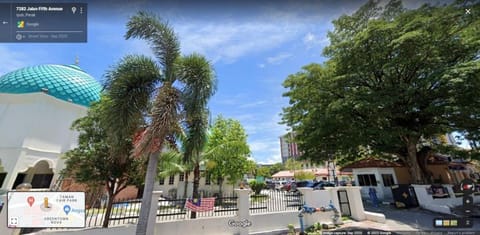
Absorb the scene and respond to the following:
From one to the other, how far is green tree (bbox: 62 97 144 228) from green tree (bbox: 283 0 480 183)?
32.3ft

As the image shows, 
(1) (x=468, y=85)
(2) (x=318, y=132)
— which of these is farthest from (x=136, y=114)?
(1) (x=468, y=85)

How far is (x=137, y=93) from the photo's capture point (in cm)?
588

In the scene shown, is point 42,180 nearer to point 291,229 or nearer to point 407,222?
point 291,229

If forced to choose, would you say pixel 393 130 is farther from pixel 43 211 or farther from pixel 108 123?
pixel 43 211

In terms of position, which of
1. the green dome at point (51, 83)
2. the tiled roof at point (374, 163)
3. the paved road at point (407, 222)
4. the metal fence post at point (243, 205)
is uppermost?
the green dome at point (51, 83)

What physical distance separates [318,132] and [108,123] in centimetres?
1087

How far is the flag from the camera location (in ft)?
23.8

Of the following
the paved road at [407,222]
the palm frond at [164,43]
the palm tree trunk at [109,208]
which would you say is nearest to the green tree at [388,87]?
the paved road at [407,222]

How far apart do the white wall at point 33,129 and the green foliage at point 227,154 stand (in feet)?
39.1

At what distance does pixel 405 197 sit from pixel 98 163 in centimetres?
1472

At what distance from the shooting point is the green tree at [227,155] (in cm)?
1561

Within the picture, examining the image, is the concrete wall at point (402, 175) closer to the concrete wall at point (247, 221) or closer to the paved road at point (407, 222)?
the paved road at point (407, 222)

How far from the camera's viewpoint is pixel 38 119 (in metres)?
17.3

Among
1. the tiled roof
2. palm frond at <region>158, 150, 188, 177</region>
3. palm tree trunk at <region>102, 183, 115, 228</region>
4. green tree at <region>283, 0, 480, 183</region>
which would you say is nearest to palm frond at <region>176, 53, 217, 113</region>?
palm frond at <region>158, 150, 188, 177</region>
